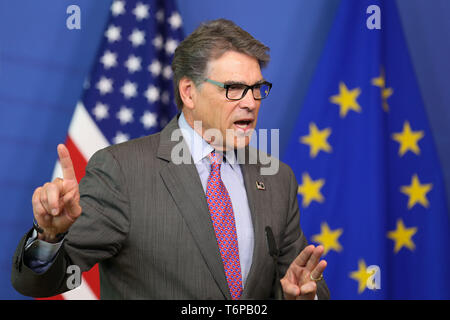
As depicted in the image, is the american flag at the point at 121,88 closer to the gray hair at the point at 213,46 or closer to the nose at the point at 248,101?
the gray hair at the point at 213,46

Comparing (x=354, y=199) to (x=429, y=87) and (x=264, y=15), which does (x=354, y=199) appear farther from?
(x=264, y=15)

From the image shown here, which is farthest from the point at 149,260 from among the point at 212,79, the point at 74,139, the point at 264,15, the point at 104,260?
the point at 264,15

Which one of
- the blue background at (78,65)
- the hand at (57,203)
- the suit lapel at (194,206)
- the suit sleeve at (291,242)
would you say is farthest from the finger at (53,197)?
the blue background at (78,65)

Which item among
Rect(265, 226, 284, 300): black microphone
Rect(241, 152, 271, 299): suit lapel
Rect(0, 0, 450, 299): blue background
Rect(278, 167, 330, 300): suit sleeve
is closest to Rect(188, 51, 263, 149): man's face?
Rect(241, 152, 271, 299): suit lapel

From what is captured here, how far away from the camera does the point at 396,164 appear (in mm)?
3182

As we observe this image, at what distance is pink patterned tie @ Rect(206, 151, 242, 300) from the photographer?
195cm

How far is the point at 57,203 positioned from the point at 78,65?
5.99 ft

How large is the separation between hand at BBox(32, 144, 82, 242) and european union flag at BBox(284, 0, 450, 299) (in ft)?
5.95

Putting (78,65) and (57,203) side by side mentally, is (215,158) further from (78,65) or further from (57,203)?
A: (78,65)

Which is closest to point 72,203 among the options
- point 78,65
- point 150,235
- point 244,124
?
point 150,235

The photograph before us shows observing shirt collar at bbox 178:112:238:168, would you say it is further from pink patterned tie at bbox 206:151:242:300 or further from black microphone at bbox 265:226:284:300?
→ black microphone at bbox 265:226:284:300
